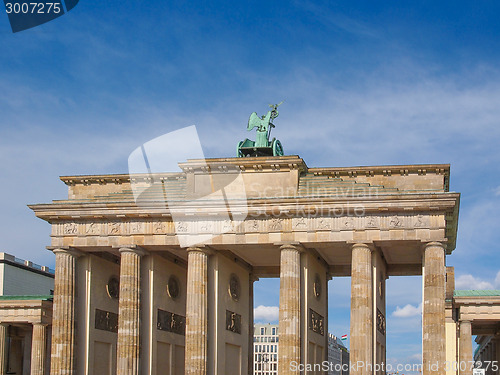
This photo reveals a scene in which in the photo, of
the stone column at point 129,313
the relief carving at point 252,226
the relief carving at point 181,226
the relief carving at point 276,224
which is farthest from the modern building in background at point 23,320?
the relief carving at point 276,224

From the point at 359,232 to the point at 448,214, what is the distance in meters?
5.46

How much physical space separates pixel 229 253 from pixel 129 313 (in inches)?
324

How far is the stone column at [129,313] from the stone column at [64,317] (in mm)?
3221

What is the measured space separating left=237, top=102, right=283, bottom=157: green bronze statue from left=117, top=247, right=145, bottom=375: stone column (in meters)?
10.1

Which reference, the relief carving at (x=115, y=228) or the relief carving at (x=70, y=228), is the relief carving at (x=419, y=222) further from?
the relief carving at (x=70, y=228)

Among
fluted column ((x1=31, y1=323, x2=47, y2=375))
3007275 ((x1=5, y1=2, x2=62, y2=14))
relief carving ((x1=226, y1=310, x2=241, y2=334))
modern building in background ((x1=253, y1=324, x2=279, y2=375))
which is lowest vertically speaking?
modern building in background ((x1=253, y1=324, x2=279, y2=375))

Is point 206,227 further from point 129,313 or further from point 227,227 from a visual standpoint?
point 129,313

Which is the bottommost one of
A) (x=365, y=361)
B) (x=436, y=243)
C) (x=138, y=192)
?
(x=365, y=361)

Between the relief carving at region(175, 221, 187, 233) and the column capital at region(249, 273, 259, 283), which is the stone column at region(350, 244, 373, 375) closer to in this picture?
the relief carving at region(175, 221, 187, 233)

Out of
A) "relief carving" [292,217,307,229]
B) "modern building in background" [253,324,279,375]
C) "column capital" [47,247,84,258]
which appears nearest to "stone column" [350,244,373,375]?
"relief carving" [292,217,307,229]

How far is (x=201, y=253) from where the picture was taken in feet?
168

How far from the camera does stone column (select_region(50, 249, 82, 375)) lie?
2016 inches

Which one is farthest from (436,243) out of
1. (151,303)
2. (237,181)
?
(151,303)

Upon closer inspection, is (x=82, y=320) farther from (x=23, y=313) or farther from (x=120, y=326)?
(x=23, y=313)
